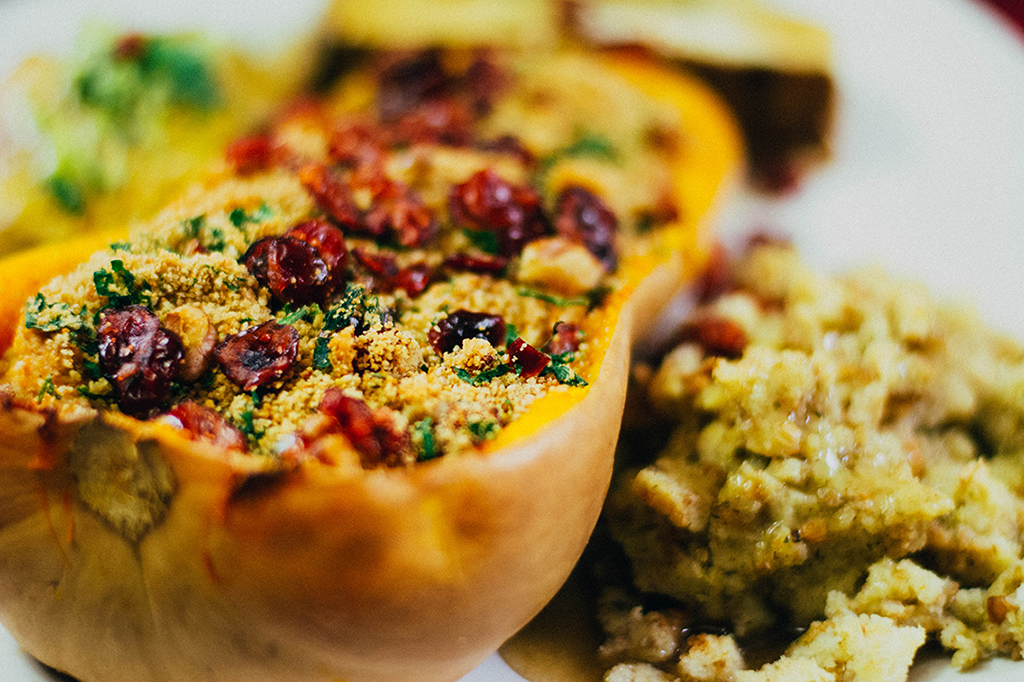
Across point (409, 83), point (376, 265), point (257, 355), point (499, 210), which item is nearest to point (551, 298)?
point (499, 210)

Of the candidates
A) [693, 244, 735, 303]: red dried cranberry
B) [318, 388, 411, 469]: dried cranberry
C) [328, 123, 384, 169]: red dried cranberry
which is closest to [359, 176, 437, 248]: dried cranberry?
[328, 123, 384, 169]: red dried cranberry

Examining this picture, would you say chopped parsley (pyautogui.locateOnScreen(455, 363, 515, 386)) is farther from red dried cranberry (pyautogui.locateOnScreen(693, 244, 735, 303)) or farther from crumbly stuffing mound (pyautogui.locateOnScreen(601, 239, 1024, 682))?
red dried cranberry (pyautogui.locateOnScreen(693, 244, 735, 303))

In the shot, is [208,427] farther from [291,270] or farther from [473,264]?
[473,264]

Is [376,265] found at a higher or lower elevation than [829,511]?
higher

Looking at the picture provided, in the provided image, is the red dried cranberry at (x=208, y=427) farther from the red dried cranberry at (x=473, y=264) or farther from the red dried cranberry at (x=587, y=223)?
the red dried cranberry at (x=587, y=223)

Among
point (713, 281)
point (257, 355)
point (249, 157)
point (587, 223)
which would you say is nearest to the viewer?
point (257, 355)

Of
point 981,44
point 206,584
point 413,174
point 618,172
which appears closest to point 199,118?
point 413,174

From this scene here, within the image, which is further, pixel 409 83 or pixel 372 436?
pixel 409 83

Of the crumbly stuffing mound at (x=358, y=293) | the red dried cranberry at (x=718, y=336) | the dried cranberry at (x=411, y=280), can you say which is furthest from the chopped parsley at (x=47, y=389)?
the red dried cranberry at (x=718, y=336)
